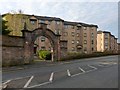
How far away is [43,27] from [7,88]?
24355 millimetres

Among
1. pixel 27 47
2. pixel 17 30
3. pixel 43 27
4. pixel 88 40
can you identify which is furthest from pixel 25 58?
pixel 88 40

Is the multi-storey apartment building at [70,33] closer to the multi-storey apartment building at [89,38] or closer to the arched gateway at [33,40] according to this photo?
the multi-storey apartment building at [89,38]

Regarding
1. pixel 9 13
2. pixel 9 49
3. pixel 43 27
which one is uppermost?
pixel 9 13

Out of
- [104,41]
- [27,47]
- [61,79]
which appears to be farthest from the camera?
[104,41]

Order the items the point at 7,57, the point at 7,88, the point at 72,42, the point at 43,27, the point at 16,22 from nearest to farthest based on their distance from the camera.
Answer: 1. the point at 7,88
2. the point at 7,57
3. the point at 43,27
4. the point at 16,22
5. the point at 72,42

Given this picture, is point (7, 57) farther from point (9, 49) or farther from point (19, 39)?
point (19, 39)

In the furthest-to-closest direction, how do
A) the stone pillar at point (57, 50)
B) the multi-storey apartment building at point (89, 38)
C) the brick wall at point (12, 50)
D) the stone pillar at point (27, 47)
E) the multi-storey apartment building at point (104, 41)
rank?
the multi-storey apartment building at point (104, 41), the multi-storey apartment building at point (89, 38), the stone pillar at point (57, 50), the stone pillar at point (27, 47), the brick wall at point (12, 50)

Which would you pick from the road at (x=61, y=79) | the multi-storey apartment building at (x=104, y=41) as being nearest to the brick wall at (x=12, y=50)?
the road at (x=61, y=79)

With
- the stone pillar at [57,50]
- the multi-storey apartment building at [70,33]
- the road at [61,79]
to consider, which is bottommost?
the road at [61,79]

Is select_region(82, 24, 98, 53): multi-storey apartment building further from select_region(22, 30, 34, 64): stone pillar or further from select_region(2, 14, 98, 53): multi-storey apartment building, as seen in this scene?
select_region(22, 30, 34, 64): stone pillar

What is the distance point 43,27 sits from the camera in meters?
36.4

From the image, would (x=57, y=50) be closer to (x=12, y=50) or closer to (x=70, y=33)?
(x=12, y=50)

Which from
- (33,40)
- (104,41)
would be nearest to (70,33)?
(104,41)

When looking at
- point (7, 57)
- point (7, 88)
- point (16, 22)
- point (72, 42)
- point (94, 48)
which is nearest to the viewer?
point (7, 88)
